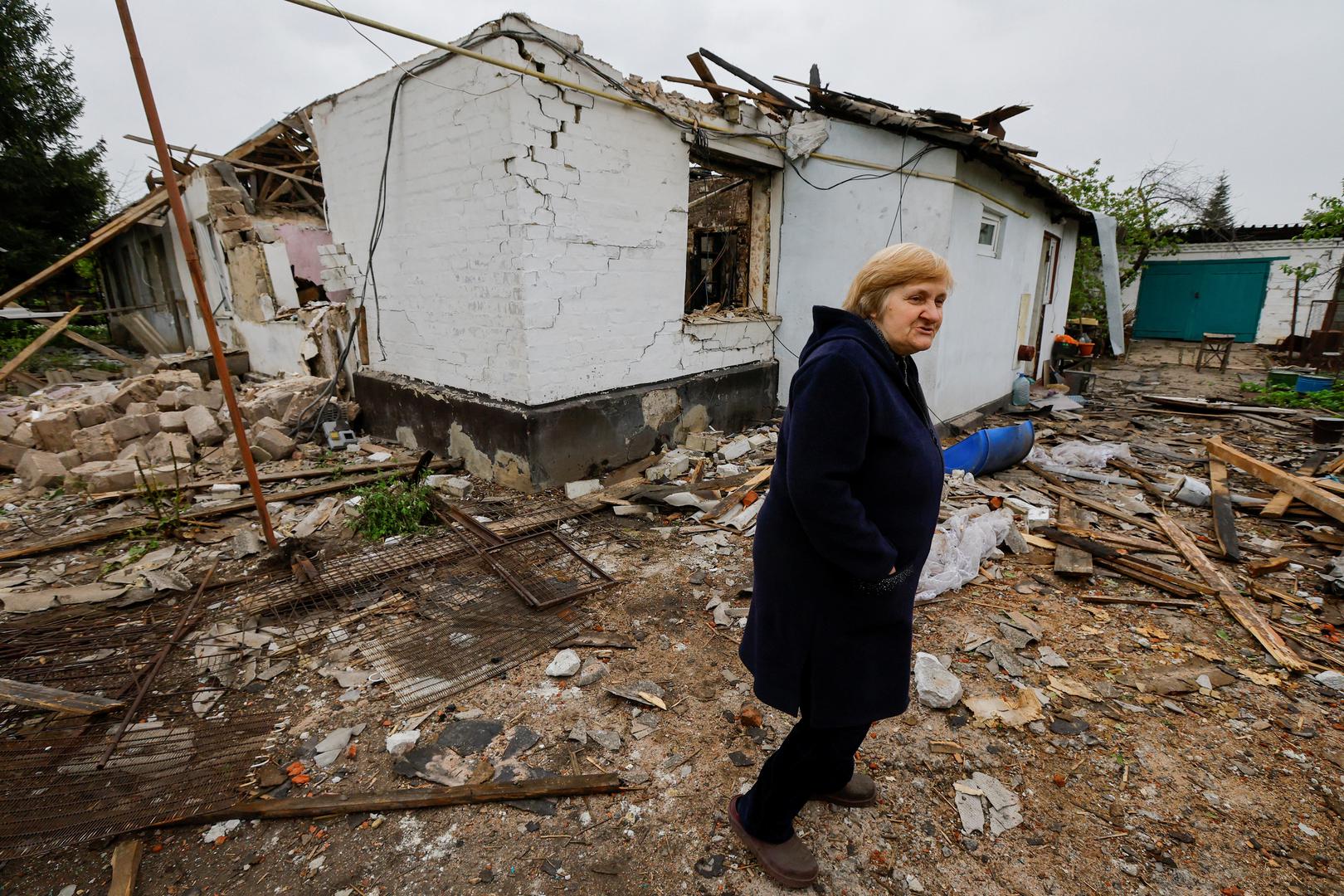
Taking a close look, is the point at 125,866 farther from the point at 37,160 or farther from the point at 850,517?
the point at 37,160

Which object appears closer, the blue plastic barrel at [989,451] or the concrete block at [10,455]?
the blue plastic barrel at [989,451]

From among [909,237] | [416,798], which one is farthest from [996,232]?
[416,798]

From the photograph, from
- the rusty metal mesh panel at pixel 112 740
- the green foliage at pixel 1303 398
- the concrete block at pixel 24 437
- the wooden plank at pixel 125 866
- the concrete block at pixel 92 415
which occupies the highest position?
the concrete block at pixel 92 415

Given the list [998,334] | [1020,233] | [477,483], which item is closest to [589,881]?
[477,483]

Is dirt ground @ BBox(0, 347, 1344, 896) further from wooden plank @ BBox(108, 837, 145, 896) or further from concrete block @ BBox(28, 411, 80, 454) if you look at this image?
concrete block @ BBox(28, 411, 80, 454)

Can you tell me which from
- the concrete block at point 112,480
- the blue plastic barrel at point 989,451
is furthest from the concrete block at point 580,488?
the concrete block at point 112,480

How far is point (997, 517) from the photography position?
446 cm

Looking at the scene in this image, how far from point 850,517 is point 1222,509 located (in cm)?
532

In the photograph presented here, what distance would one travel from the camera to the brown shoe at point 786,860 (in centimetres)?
192

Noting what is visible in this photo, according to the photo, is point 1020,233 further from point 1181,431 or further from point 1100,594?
point 1100,594

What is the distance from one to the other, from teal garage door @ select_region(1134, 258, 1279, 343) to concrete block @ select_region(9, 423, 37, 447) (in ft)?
78.7

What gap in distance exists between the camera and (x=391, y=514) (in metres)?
4.56

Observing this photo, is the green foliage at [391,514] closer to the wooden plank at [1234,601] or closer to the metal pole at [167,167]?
the metal pole at [167,167]

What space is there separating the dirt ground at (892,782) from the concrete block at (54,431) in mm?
5468
